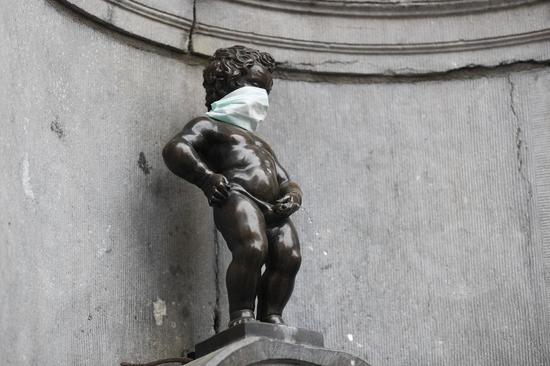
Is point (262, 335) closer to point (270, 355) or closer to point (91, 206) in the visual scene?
point (270, 355)

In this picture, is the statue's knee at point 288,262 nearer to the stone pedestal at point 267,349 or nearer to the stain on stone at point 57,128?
the stone pedestal at point 267,349

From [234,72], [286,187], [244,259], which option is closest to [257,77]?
[234,72]

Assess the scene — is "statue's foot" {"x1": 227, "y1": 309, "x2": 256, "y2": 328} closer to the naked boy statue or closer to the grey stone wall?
the naked boy statue

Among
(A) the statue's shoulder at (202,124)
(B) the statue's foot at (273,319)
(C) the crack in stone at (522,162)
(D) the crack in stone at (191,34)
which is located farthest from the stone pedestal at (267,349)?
(D) the crack in stone at (191,34)

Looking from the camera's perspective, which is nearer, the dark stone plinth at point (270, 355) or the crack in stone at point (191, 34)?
the dark stone plinth at point (270, 355)

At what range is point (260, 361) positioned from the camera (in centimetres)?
323

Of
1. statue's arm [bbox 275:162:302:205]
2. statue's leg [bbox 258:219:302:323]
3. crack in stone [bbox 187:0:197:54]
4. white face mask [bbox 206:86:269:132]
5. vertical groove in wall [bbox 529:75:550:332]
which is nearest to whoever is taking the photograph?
statue's leg [bbox 258:219:302:323]

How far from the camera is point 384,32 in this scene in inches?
182

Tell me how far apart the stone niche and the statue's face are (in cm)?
49

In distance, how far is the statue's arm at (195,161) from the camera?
362cm

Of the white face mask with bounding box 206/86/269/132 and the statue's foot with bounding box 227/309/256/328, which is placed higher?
the white face mask with bounding box 206/86/269/132

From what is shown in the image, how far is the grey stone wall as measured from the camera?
3.64 m

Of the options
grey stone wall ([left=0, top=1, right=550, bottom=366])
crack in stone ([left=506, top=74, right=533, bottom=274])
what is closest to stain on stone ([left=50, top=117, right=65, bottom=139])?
grey stone wall ([left=0, top=1, right=550, bottom=366])

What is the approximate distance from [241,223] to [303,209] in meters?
0.74
